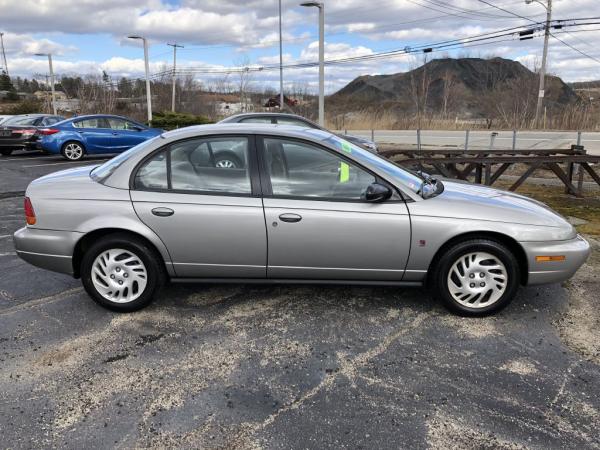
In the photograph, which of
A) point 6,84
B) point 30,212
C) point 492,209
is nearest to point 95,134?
point 30,212

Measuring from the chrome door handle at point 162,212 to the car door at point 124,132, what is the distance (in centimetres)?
1340

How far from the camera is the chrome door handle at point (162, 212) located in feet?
13.0

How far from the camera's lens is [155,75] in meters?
54.6

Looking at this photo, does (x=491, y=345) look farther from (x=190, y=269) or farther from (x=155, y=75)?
(x=155, y=75)

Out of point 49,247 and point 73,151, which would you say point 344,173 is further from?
point 73,151

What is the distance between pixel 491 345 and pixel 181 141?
2.87 m

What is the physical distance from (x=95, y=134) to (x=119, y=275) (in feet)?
43.8

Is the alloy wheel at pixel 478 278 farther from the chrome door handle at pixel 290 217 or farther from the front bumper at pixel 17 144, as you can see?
the front bumper at pixel 17 144

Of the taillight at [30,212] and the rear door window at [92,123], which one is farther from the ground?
the rear door window at [92,123]

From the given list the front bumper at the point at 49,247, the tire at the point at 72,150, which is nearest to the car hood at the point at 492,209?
the front bumper at the point at 49,247

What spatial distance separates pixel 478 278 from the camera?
13.1ft

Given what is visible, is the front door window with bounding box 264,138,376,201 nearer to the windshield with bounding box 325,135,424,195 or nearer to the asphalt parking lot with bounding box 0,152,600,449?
the windshield with bounding box 325,135,424,195

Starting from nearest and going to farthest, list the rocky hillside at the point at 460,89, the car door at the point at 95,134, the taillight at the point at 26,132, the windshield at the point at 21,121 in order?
the car door at the point at 95,134 → the taillight at the point at 26,132 → the windshield at the point at 21,121 → the rocky hillside at the point at 460,89

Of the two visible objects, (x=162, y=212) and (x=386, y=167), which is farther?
(x=386, y=167)
